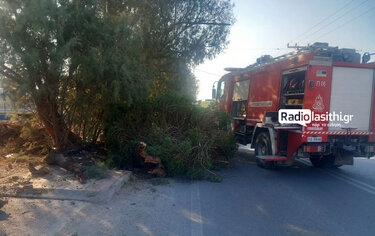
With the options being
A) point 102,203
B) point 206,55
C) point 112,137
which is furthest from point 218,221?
point 206,55

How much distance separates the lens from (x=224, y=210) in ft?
18.1

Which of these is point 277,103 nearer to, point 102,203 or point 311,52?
point 311,52

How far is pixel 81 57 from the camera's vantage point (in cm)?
714

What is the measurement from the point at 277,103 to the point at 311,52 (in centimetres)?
189

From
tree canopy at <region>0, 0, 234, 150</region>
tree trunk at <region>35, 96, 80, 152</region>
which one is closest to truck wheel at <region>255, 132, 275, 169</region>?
tree canopy at <region>0, 0, 234, 150</region>

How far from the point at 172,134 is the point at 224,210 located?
3630 mm

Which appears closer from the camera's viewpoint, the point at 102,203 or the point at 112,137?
the point at 102,203

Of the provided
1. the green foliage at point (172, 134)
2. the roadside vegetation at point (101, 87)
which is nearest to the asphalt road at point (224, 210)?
the green foliage at point (172, 134)

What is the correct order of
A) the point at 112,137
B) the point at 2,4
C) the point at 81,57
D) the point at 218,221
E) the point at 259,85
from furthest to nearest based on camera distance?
the point at 259,85, the point at 112,137, the point at 81,57, the point at 2,4, the point at 218,221

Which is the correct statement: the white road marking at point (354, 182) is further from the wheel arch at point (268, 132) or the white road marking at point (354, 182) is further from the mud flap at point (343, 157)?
the wheel arch at point (268, 132)

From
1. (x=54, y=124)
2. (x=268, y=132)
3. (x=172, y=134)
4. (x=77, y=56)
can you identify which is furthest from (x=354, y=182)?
(x=54, y=124)

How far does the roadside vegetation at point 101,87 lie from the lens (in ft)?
21.2

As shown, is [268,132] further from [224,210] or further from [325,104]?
[224,210]

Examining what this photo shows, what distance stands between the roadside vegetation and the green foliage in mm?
28
